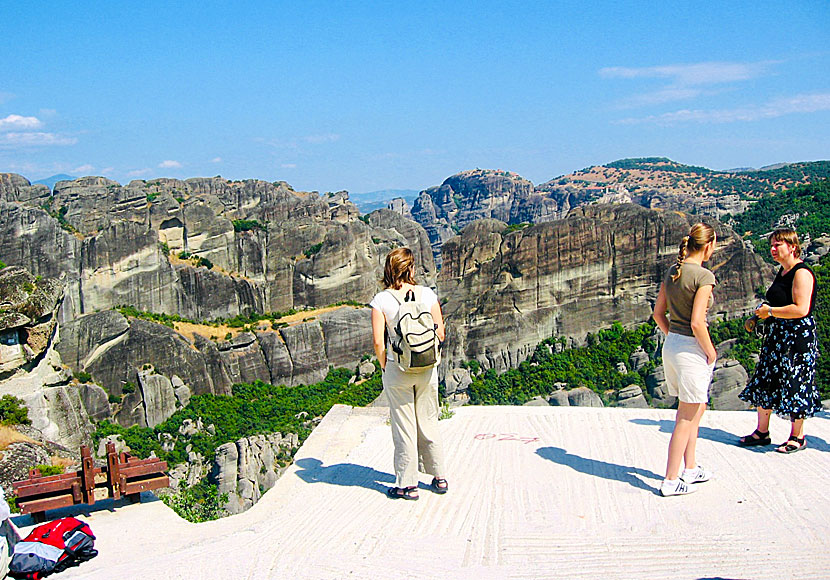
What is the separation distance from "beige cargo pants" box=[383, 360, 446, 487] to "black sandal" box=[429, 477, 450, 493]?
21 cm

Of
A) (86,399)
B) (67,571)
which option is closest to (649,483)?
(67,571)

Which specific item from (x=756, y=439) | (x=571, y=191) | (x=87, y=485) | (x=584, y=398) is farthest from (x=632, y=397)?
(x=571, y=191)

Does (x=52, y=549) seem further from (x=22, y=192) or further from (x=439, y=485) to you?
(x=22, y=192)

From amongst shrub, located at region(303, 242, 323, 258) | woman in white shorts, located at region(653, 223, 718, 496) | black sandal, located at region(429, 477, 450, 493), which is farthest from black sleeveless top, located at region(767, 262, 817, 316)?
shrub, located at region(303, 242, 323, 258)

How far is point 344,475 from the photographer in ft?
19.5

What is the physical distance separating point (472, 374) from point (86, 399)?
13866 millimetres

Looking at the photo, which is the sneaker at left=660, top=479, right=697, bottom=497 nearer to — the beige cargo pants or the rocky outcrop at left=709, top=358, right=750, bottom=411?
the beige cargo pants

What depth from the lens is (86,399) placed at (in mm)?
22609

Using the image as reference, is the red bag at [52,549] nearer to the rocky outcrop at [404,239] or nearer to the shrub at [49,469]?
the shrub at [49,469]

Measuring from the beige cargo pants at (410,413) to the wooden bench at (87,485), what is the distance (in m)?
1.69

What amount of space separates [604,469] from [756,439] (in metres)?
1.46

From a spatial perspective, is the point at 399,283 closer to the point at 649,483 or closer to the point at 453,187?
the point at 649,483

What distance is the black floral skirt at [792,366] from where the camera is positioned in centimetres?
545

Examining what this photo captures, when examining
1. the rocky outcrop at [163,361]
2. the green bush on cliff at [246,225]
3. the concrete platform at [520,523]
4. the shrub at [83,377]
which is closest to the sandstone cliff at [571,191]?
the green bush on cliff at [246,225]
